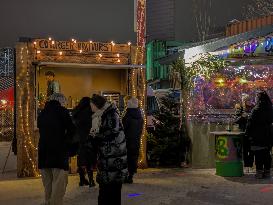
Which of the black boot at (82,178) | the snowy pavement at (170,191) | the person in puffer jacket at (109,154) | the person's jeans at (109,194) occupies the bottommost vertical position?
the snowy pavement at (170,191)

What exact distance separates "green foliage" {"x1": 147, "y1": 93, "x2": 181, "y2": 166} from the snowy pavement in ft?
4.00

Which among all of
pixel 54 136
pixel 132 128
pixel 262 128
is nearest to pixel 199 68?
pixel 262 128

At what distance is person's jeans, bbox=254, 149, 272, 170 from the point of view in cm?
1044

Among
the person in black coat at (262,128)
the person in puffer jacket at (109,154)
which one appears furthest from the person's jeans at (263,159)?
the person in puffer jacket at (109,154)

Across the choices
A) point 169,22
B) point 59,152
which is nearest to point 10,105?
point 169,22

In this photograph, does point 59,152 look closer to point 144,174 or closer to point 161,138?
point 144,174

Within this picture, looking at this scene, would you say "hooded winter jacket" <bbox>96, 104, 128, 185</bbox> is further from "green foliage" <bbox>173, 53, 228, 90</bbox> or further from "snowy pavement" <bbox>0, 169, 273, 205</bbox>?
"green foliage" <bbox>173, 53, 228, 90</bbox>

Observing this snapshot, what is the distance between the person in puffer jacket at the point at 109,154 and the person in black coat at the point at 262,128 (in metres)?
5.00

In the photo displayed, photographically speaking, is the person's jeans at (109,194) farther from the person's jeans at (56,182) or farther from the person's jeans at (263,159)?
the person's jeans at (263,159)

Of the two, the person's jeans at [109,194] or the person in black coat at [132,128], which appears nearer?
the person's jeans at [109,194]

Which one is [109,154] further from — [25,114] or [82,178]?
[25,114]

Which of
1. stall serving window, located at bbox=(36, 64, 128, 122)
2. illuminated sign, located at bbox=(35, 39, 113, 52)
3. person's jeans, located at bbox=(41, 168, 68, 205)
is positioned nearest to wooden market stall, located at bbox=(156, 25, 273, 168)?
stall serving window, located at bbox=(36, 64, 128, 122)

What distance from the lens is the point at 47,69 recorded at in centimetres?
1255

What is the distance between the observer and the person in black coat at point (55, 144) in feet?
22.3
